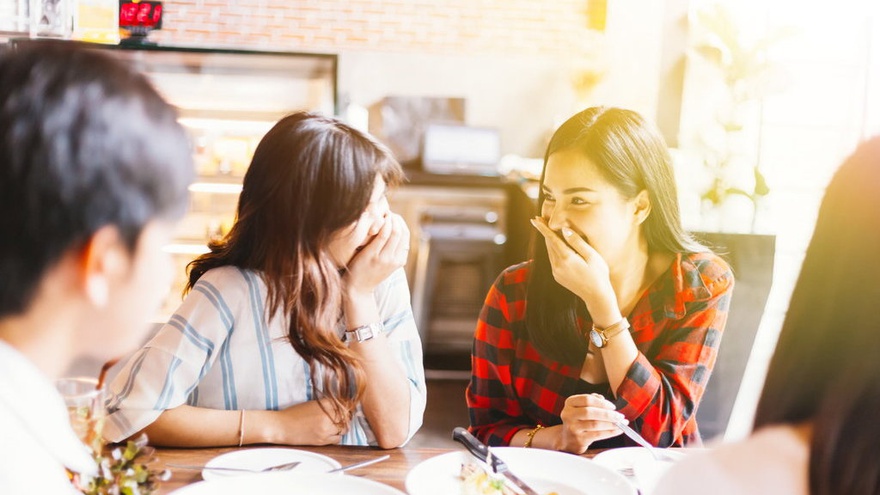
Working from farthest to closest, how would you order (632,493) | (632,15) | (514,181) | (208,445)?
(632,15) → (514,181) → (208,445) → (632,493)

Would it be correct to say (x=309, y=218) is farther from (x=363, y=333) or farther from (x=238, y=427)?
(x=238, y=427)

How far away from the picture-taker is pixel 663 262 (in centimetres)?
154

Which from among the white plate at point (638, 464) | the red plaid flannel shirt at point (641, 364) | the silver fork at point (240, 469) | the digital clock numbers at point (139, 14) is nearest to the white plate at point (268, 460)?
the silver fork at point (240, 469)

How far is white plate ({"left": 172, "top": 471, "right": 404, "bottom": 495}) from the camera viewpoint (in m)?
0.91

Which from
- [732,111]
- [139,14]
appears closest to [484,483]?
[732,111]

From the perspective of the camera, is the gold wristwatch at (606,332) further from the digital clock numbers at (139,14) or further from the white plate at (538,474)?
the digital clock numbers at (139,14)

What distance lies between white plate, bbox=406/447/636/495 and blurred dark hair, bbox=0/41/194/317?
0.55m

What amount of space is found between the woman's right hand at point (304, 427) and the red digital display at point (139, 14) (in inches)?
111

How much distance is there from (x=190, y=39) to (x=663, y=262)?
153 inches

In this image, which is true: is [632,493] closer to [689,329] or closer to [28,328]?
[689,329]

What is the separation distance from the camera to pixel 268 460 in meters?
1.07

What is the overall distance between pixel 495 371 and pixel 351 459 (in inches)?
20.2

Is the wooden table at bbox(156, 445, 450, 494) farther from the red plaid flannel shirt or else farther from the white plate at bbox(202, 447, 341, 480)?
the red plaid flannel shirt

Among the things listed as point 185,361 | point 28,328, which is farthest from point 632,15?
point 28,328
